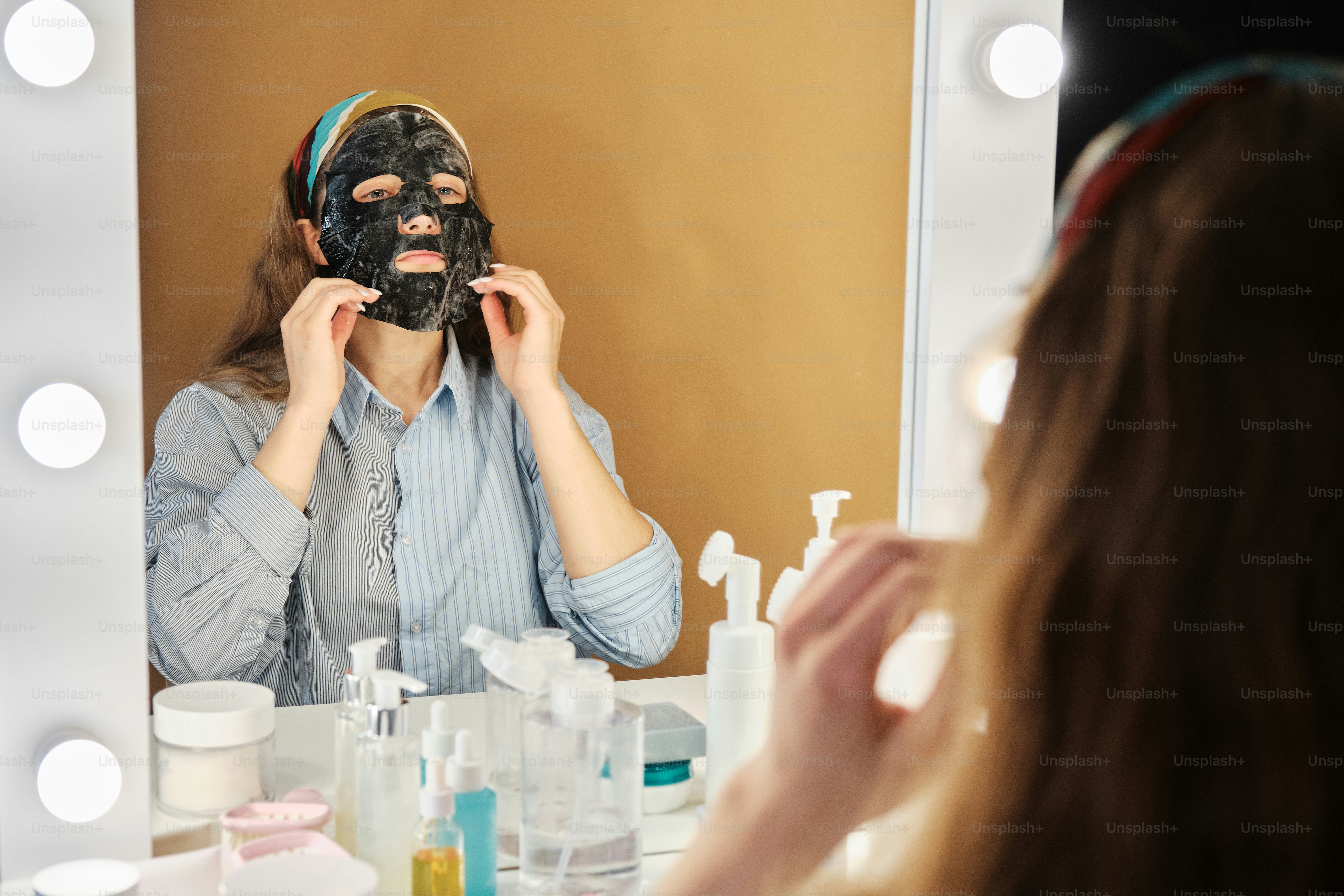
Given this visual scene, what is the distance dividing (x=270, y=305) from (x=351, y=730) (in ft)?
0.99

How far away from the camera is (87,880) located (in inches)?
21.8

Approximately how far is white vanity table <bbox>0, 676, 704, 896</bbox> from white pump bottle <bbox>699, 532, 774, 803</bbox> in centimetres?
2

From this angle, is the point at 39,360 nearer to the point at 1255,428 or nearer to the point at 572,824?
the point at 572,824

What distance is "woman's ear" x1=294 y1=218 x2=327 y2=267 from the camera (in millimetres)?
705

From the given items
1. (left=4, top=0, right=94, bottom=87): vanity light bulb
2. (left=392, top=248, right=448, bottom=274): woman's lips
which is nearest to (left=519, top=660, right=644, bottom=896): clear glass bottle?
(left=392, top=248, right=448, bottom=274): woman's lips

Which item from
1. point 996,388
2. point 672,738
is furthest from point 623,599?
point 996,388

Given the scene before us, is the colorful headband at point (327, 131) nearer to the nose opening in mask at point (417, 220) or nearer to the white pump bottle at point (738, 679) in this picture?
the nose opening in mask at point (417, 220)

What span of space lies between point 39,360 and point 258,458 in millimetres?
151

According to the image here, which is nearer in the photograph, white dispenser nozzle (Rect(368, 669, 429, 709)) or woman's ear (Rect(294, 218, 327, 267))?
white dispenser nozzle (Rect(368, 669, 429, 709))

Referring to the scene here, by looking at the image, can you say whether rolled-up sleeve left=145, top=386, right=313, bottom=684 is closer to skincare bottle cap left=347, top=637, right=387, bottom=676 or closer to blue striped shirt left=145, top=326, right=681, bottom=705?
blue striped shirt left=145, top=326, right=681, bottom=705

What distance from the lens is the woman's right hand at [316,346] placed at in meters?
0.69

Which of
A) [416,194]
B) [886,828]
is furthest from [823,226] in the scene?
[886,828]

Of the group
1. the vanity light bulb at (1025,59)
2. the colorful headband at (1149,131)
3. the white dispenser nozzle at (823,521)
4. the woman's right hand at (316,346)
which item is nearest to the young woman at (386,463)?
the woman's right hand at (316,346)

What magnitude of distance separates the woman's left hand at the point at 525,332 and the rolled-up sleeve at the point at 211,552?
0.19 m
